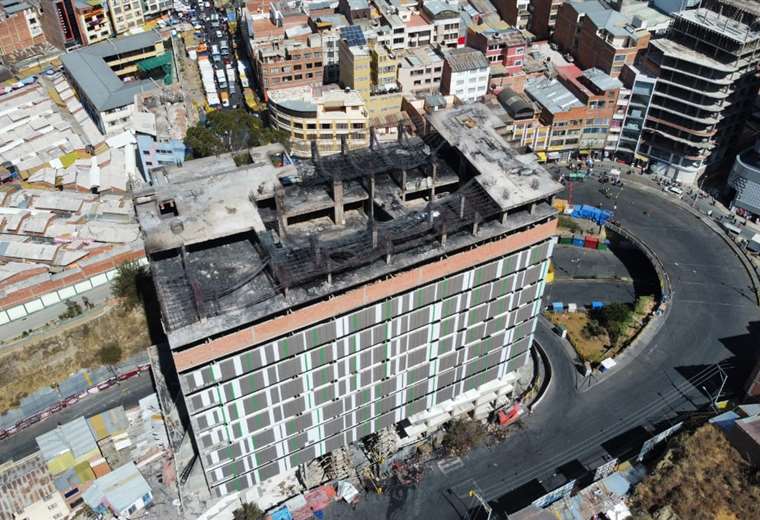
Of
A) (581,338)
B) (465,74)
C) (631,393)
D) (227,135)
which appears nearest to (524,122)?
(465,74)

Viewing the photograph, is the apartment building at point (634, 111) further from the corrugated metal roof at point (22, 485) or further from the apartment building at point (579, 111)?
the corrugated metal roof at point (22, 485)

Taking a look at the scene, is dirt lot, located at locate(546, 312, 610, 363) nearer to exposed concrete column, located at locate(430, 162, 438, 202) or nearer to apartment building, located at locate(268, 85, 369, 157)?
exposed concrete column, located at locate(430, 162, 438, 202)

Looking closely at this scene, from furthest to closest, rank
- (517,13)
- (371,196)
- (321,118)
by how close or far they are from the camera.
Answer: (517,13) → (321,118) → (371,196)

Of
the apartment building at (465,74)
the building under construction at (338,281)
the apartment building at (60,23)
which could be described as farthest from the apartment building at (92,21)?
the building under construction at (338,281)

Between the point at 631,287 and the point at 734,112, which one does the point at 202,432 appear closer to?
the point at 631,287

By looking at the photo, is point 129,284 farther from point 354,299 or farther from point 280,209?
point 354,299

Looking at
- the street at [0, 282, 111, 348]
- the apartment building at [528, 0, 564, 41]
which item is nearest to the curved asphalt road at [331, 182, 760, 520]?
the street at [0, 282, 111, 348]
